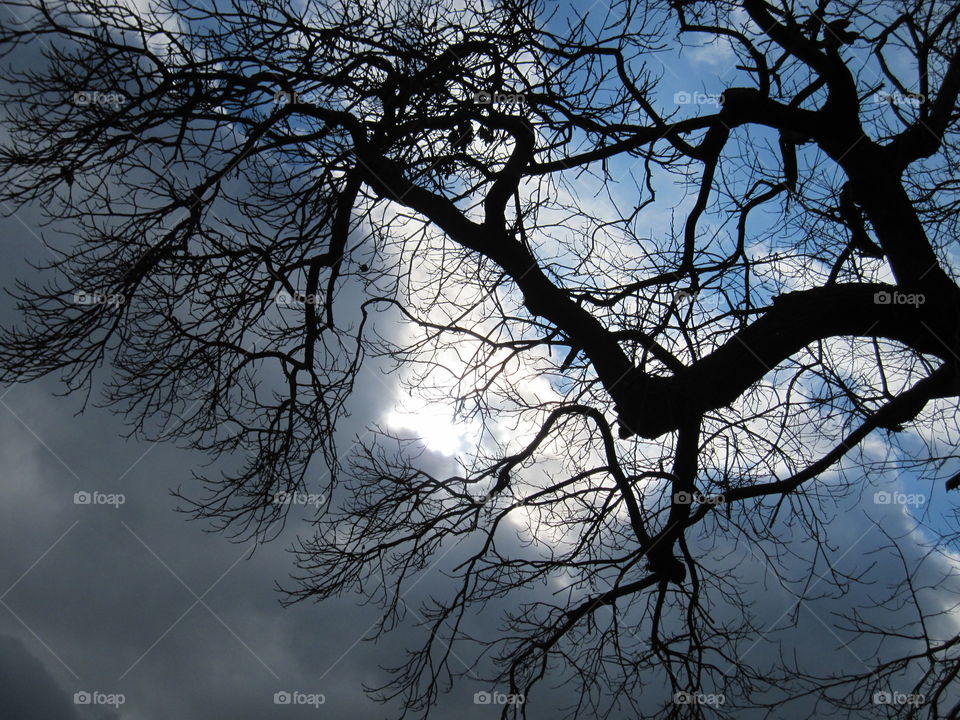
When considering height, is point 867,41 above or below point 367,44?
above

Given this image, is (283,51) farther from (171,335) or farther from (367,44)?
(171,335)

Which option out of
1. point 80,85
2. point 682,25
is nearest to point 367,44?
point 80,85

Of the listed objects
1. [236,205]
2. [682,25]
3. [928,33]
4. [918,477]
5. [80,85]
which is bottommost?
[918,477]

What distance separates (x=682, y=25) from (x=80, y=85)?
4.70m

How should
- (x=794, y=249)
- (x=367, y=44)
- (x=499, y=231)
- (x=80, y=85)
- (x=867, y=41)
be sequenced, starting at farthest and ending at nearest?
(x=794, y=249), (x=867, y=41), (x=499, y=231), (x=367, y=44), (x=80, y=85)

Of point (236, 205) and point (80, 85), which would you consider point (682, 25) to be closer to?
point (236, 205)

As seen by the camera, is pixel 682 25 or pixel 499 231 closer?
pixel 499 231

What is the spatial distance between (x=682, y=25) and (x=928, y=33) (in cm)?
190

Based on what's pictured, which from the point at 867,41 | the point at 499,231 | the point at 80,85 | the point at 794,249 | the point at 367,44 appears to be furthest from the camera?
the point at 794,249

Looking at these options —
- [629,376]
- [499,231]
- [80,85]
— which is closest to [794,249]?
[629,376]

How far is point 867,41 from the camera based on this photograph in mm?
5293

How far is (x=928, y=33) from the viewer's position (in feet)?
16.7

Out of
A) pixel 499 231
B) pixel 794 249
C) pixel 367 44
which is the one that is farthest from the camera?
pixel 794 249

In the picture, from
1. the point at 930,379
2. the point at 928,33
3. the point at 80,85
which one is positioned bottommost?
the point at 930,379
